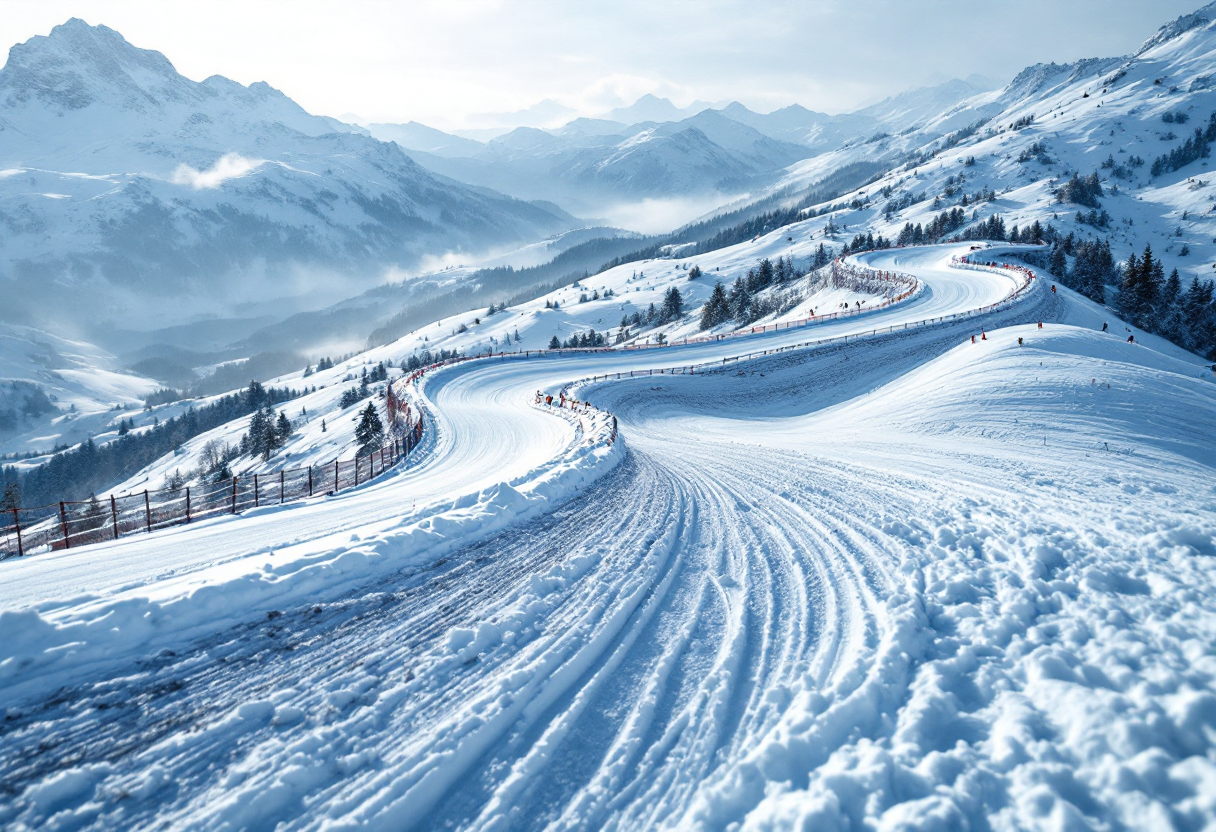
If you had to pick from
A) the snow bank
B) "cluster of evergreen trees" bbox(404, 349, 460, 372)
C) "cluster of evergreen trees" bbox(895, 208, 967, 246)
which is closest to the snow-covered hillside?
"cluster of evergreen trees" bbox(895, 208, 967, 246)

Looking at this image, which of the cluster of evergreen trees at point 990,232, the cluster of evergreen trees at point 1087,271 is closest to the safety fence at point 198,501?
the cluster of evergreen trees at point 1087,271

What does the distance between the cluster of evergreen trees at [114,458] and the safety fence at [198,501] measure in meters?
101

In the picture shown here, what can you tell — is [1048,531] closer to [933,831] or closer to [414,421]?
[933,831]

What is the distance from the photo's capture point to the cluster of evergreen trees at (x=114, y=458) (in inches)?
4375

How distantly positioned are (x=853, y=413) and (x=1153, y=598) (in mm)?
22296

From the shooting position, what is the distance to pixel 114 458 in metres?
120

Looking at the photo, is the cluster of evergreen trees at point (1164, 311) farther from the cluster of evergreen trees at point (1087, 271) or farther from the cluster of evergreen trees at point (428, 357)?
the cluster of evergreen trees at point (428, 357)

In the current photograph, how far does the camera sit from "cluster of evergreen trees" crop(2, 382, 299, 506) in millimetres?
111125

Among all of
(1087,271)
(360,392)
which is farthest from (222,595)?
(360,392)

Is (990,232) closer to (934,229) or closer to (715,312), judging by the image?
(934,229)

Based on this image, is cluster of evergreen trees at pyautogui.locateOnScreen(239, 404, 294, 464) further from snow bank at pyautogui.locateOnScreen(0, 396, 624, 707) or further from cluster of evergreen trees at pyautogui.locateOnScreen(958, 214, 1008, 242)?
cluster of evergreen trees at pyautogui.locateOnScreen(958, 214, 1008, 242)

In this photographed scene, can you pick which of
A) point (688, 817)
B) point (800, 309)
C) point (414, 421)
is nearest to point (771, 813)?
point (688, 817)

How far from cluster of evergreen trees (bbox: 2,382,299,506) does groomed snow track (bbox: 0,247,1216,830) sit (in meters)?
122

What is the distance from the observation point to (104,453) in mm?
120938
